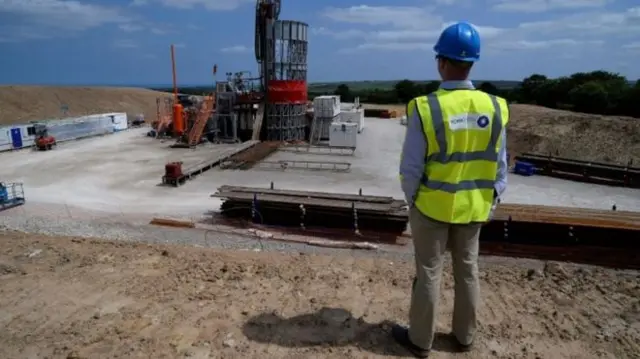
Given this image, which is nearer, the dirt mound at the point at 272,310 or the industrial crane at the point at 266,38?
the dirt mound at the point at 272,310

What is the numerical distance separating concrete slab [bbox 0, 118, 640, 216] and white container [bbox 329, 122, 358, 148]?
36.3 inches

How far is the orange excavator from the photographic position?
21859 mm

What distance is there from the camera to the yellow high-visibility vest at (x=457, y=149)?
309 cm

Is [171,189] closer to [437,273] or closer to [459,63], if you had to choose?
[437,273]

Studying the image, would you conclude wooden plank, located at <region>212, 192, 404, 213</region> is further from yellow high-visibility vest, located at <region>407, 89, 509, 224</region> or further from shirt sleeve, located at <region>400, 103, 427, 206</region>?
shirt sleeve, located at <region>400, 103, 427, 206</region>

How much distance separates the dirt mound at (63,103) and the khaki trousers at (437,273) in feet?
132

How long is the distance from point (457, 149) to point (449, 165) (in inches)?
5.0

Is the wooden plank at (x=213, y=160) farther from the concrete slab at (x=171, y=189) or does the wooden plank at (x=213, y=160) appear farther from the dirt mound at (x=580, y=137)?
the dirt mound at (x=580, y=137)

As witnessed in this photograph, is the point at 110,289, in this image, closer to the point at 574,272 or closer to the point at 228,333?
the point at 228,333

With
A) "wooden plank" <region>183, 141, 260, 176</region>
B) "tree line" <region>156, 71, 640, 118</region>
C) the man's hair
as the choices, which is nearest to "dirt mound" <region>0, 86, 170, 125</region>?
"tree line" <region>156, 71, 640, 118</region>

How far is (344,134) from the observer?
22.8 metres

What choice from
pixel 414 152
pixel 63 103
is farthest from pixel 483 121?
pixel 63 103

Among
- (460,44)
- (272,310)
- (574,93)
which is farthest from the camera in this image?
(574,93)

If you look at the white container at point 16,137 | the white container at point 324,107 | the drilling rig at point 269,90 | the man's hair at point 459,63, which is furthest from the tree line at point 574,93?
the white container at point 16,137
